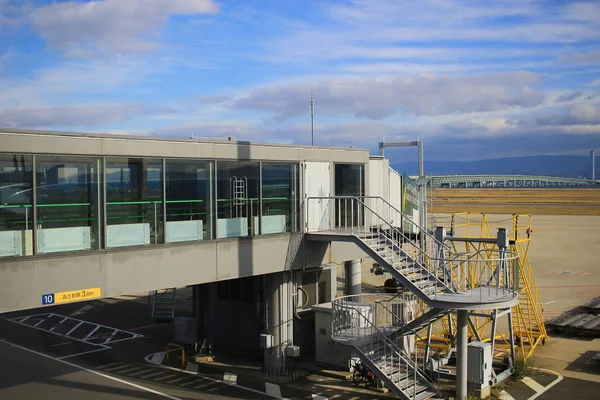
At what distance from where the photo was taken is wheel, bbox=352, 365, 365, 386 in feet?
61.4

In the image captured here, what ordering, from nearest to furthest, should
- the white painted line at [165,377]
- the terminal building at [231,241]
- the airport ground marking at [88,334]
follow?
the terminal building at [231,241] → the white painted line at [165,377] → the airport ground marking at [88,334]

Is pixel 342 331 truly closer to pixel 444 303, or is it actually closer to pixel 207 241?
pixel 444 303

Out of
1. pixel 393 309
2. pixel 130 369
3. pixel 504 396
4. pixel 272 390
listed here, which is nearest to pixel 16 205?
pixel 272 390

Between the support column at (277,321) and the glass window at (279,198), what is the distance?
1.62 m

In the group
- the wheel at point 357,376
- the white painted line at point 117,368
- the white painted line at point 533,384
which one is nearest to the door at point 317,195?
the wheel at point 357,376

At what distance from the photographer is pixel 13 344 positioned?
81.7 feet

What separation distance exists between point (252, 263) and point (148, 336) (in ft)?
32.4

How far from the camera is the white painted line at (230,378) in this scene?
1903cm

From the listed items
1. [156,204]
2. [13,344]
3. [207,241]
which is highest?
[156,204]

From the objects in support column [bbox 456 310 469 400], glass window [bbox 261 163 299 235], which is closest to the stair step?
support column [bbox 456 310 469 400]

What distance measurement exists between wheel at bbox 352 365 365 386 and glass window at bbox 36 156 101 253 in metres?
8.96

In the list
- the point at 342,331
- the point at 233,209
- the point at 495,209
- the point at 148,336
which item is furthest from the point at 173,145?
the point at 495,209

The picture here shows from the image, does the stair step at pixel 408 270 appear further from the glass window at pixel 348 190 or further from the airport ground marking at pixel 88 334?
the airport ground marking at pixel 88 334

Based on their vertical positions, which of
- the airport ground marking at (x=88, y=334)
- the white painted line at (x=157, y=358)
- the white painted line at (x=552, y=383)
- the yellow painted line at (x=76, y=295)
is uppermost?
the yellow painted line at (x=76, y=295)
